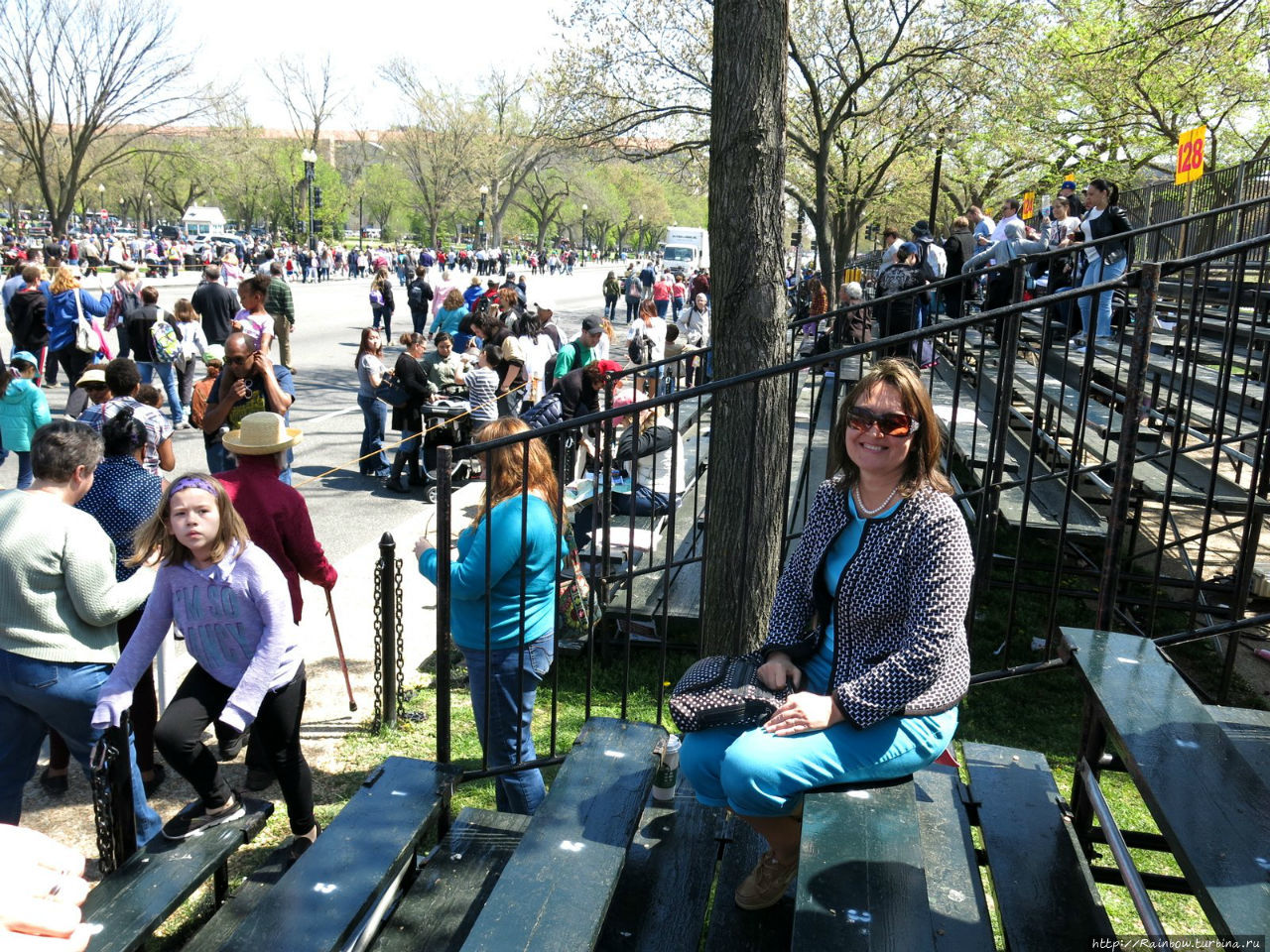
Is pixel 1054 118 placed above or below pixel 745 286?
above

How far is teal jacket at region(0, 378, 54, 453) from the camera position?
820cm

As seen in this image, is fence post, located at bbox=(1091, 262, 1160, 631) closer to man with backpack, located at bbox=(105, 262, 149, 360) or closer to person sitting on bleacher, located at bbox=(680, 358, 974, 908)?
person sitting on bleacher, located at bbox=(680, 358, 974, 908)

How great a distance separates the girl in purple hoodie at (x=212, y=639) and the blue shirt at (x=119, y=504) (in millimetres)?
1010

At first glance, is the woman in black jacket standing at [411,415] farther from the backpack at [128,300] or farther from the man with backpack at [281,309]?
the backpack at [128,300]

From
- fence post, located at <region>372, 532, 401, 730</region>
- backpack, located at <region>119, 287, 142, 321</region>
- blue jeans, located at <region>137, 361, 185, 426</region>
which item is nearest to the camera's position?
fence post, located at <region>372, 532, 401, 730</region>

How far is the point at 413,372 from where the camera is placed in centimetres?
1104

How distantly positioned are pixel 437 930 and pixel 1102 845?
95.5 inches

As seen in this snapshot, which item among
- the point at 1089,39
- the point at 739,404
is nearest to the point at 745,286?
the point at 739,404

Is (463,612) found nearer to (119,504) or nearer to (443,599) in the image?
(443,599)

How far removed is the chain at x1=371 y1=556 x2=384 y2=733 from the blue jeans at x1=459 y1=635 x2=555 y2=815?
1172mm

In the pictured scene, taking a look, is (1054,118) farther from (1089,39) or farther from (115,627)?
(115,627)

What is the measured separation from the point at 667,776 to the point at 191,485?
6.90 feet

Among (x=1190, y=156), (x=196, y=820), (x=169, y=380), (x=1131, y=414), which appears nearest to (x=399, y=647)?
(x=196, y=820)

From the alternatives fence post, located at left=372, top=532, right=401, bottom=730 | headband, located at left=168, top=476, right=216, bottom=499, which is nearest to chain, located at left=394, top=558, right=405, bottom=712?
fence post, located at left=372, top=532, right=401, bottom=730
